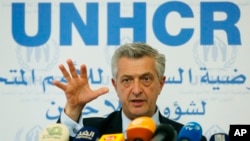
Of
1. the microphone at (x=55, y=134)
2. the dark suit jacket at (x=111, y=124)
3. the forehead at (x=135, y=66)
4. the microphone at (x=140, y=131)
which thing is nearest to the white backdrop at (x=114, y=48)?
the dark suit jacket at (x=111, y=124)

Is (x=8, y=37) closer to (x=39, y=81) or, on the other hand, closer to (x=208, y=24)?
(x=39, y=81)

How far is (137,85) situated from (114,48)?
59 centimetres

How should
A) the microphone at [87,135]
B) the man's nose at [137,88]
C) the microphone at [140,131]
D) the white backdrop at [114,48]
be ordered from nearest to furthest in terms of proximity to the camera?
the microphone at [140,131] < the microphone at [87,135] < the man's nose at [137,88] < the white backdrop at [114,48]

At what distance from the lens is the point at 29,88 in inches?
94.1

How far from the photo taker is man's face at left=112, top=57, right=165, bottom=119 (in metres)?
1.81

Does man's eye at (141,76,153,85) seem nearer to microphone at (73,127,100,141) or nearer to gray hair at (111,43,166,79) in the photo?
gray hair at (111,43,166,79)

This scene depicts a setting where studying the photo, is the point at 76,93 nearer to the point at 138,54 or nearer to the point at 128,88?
the point at 128,88

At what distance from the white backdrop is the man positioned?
42cm

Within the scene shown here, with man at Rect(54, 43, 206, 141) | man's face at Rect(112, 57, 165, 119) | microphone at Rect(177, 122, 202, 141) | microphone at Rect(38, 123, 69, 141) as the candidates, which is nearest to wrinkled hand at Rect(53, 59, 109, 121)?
man at Rect(54, 43, 206, 141)

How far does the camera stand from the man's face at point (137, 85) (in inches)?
71.4

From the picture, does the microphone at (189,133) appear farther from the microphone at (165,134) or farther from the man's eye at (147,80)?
the man's eye at (147,80)

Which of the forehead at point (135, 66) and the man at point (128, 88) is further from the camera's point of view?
the forehead at point (135, 66)

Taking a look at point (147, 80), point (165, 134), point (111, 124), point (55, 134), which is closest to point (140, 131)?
point (165, 134)

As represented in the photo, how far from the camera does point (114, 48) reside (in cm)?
238
